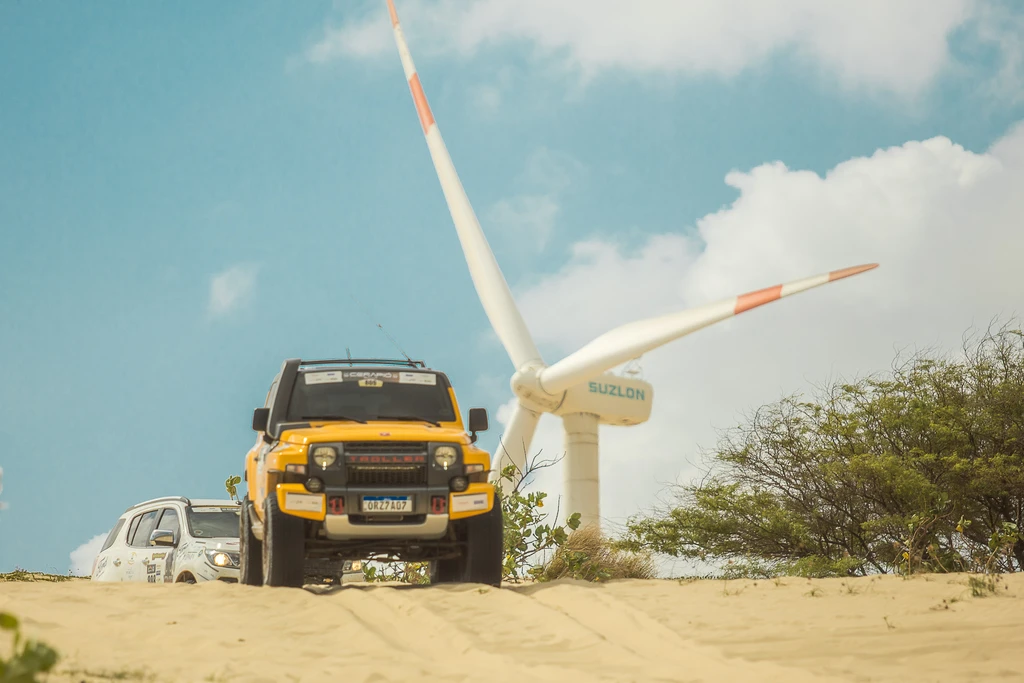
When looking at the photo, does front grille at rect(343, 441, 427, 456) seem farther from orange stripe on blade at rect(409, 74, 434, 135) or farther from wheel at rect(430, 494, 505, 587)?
orange stripe on blade at rect(409, 74, 434, 135)

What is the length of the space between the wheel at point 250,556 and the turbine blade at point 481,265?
1439 cm

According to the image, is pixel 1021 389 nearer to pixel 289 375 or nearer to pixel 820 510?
pixel 820 510

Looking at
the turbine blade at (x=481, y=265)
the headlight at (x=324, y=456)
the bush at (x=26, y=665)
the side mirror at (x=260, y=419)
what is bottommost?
the bush at (x=26, y=665)

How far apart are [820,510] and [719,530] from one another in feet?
6.71

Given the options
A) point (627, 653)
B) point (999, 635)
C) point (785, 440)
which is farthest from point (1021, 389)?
point (627, 653)

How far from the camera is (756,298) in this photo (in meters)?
16.4

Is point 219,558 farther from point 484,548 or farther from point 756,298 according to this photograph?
point 756,298

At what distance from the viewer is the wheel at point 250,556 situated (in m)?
12.2

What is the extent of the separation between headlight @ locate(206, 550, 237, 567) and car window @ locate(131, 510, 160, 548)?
4.96 feet

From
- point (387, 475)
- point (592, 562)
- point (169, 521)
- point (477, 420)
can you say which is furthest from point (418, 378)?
point (592, 562)

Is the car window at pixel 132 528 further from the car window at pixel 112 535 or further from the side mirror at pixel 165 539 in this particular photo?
the side mirror at pixel 165 539

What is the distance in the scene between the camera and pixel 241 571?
12.4 metres

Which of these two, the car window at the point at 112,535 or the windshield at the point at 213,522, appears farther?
the car window at the point at 112,535

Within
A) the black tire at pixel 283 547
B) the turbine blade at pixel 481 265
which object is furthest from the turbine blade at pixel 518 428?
the black tire at pixel 283 547
